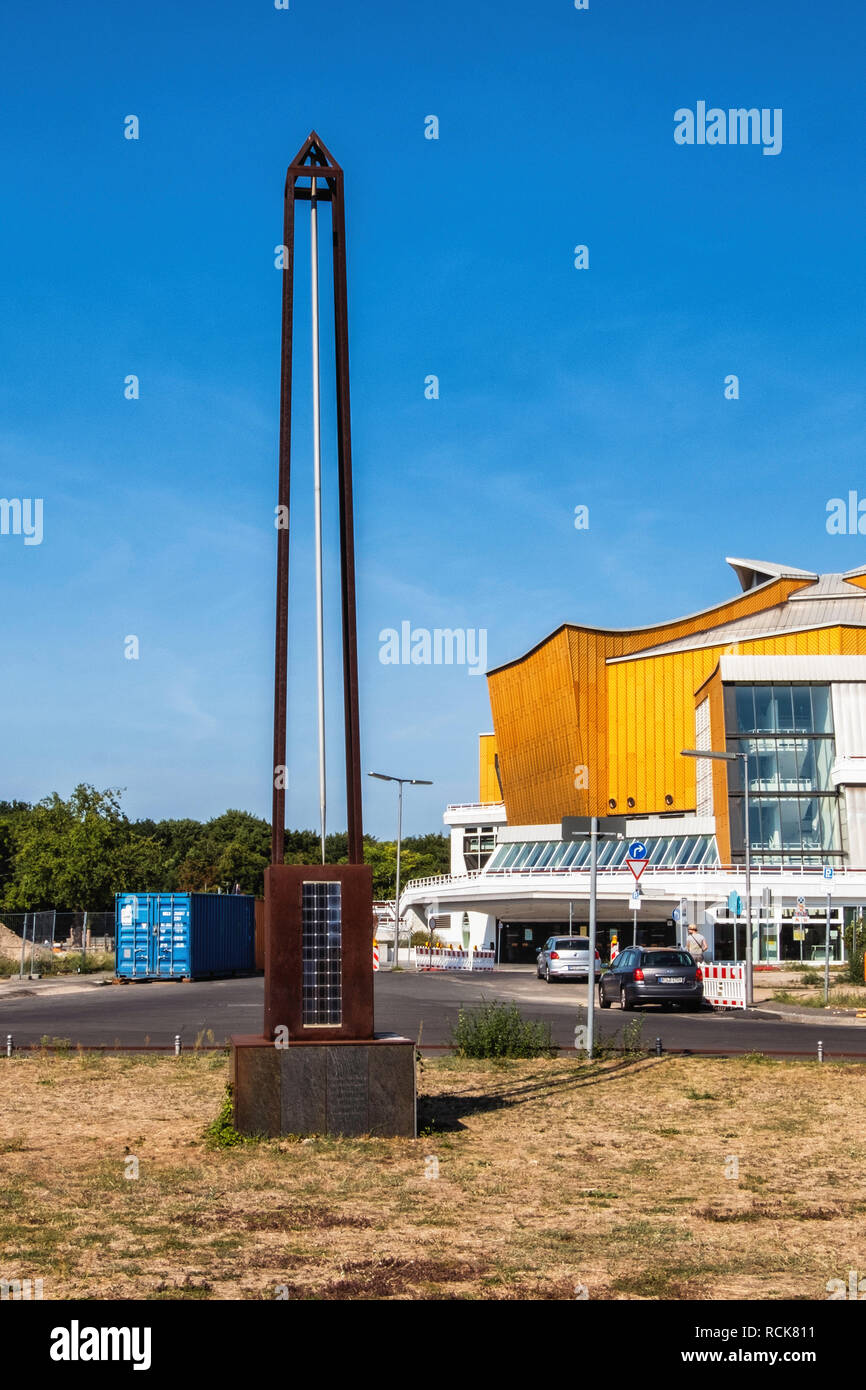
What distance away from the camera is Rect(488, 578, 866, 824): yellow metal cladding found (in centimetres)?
9075

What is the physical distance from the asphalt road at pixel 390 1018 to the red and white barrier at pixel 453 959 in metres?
23.2

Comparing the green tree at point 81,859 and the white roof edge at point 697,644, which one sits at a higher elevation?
the white roof edge at point 697,644

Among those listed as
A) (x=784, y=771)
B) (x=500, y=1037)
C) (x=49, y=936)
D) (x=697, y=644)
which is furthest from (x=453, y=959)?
(x=500, y=1037)

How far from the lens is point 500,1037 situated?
18.5m

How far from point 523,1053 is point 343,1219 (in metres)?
10.4

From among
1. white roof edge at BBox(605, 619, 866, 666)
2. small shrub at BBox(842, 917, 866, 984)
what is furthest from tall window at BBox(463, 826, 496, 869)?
small shrub at BBox(842, 917, 866, 984)

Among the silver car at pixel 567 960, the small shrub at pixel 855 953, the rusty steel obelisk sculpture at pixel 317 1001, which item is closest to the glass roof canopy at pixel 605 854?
the small shrub at pixel 855 953

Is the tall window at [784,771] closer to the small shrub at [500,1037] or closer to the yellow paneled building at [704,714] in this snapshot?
the yellow paneled building at [704,714]

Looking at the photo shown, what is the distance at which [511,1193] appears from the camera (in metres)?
9.52

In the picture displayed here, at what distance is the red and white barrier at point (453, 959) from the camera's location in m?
65.7

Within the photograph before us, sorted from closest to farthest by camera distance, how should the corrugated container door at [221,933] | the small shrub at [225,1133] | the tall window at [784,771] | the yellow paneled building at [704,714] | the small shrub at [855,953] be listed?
the small shrub at [225,1133]
the small shrub at [855,953]
the corrugated container door at [221,933]
the tall window at [784,771]
the yellow paneled building at [704,714]

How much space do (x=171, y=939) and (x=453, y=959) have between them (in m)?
22.5

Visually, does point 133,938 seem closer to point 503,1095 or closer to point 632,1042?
point 632,1042
